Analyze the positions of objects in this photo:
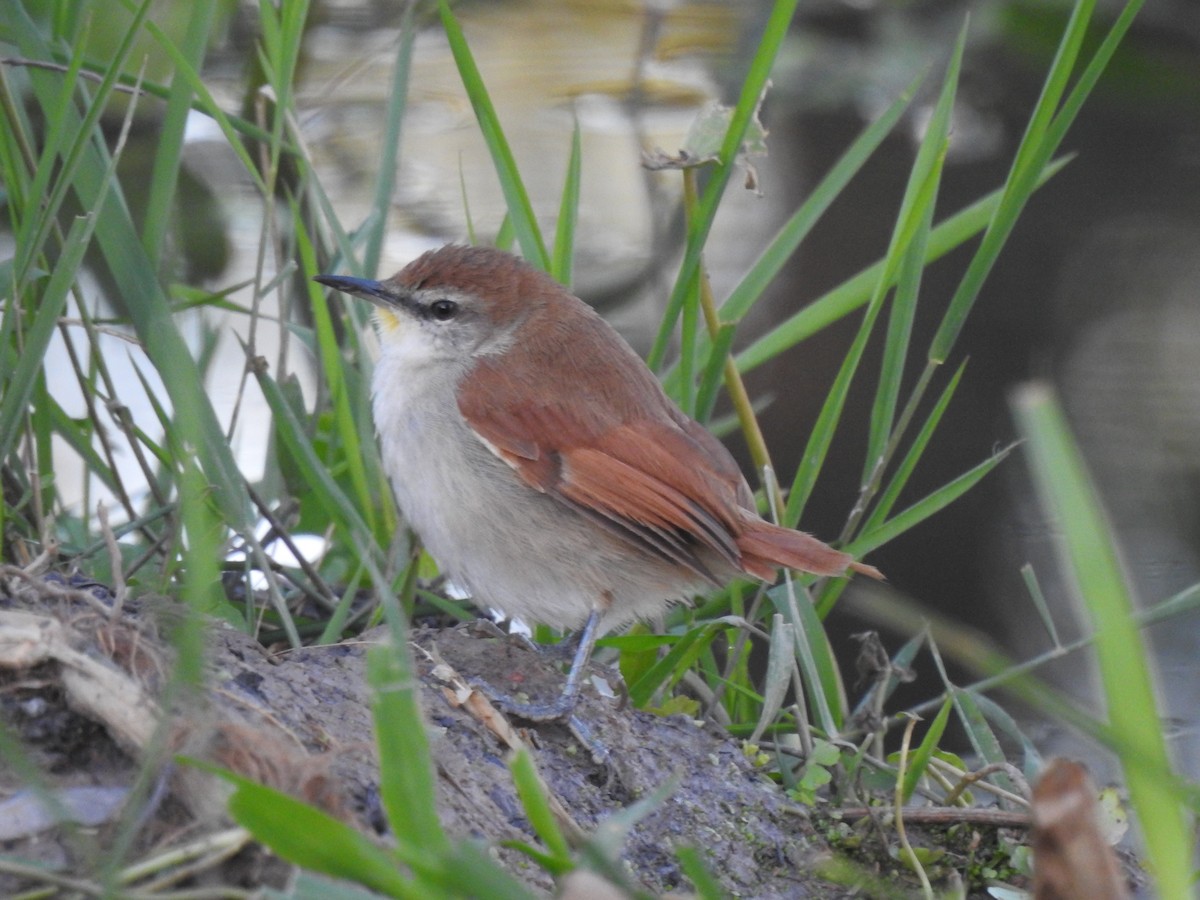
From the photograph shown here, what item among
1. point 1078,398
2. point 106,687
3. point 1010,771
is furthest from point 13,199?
point 1078,398

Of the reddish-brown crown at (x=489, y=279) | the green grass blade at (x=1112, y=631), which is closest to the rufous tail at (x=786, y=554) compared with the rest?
the reddish-brown crown at (x=489, y=279)

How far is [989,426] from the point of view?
557cm

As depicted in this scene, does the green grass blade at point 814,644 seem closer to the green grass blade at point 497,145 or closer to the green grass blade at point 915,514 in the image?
the green grass blade at point 915,514

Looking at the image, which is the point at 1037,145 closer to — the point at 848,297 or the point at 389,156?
the point at 848,297

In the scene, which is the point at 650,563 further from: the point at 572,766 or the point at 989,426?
the point at 989,426

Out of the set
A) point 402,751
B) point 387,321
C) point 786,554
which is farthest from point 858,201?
point 402,751

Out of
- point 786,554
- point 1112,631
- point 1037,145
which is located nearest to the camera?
point 1112,631

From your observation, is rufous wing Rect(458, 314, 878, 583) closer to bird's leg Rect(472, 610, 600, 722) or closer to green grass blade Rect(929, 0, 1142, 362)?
bird's leg Rect(472, 610, 600, 722)

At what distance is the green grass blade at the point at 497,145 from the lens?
3.13 m

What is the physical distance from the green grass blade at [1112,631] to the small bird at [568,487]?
1.34 metres

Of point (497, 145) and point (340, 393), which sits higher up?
point (497, 145)

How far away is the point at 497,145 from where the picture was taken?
3.23 meters

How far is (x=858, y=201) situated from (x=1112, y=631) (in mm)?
5372

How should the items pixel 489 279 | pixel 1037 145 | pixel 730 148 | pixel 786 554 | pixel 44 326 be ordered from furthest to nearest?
1. pixel 489 279
2. pixel 730 148
3. pixel 1037 145
4. pixel 786 554
5. pixel 44 326
